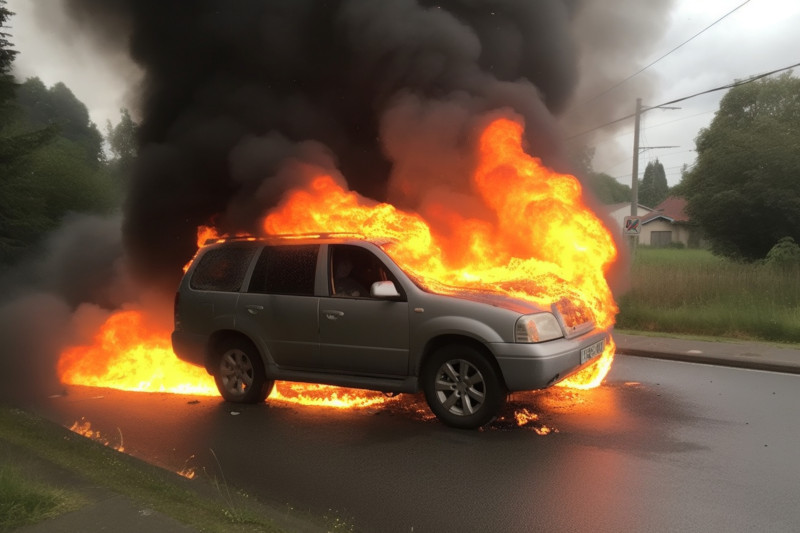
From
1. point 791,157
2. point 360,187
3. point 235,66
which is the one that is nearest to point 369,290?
point 360,187

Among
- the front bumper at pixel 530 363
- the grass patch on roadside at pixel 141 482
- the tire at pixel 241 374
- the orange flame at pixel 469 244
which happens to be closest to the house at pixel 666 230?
the orange flame at pixel 469 244

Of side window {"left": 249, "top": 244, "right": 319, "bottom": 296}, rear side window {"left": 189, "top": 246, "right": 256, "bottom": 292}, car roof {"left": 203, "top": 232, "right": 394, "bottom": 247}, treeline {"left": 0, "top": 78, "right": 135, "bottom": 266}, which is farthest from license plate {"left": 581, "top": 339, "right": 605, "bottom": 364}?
treeline {"left": 0, "top": 78, "right": 135, "bottom": 266}

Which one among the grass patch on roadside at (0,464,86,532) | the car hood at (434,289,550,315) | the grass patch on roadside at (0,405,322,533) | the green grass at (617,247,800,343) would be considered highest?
the car hood at (434,289,550,315)

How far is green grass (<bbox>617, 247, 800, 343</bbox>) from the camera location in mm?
10945

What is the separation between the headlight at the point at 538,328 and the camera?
5.04 metres

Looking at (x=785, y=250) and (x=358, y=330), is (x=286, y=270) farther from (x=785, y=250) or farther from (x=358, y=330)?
(x=785, y=250)

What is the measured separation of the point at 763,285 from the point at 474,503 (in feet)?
36.6

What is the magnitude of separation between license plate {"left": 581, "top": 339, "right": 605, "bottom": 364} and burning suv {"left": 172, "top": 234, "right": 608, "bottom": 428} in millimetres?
19

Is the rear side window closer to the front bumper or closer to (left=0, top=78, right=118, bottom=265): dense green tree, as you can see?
the front bumper

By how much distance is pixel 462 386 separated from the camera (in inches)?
208

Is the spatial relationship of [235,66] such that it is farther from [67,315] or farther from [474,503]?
[474,503]

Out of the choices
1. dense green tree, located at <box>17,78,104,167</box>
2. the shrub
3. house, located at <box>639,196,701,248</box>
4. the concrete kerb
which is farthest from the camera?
house, located at <box>639,196,701,248</box>

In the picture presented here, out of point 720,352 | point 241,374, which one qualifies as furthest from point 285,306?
point 720,352

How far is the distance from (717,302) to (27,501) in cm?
1235
